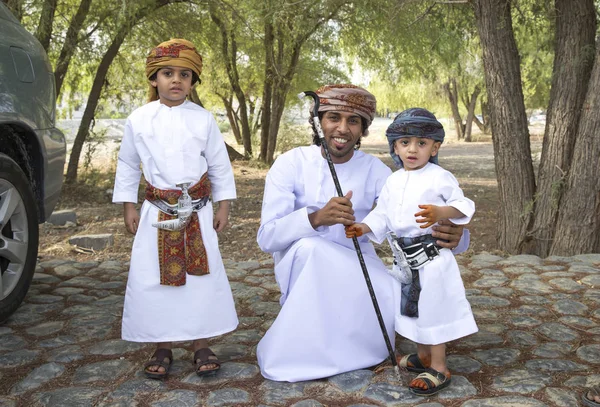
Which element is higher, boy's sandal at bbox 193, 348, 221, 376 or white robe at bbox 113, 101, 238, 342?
white robe at bbox 113, 101, 238, 342

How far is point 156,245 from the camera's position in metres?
3.45

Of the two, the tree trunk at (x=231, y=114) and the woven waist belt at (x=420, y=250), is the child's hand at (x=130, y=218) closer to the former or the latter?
the woven waist belt at (x=420, y=250)

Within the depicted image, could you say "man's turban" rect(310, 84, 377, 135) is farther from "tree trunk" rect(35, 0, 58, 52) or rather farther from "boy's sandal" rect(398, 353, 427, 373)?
"tree trunk" rect(35, 0, 58, 52)

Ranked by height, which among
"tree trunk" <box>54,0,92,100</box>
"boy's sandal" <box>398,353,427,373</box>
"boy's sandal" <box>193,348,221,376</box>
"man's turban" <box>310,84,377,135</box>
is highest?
"tree trunk" <box>54,0,92,100</box>

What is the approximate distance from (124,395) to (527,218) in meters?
4.34

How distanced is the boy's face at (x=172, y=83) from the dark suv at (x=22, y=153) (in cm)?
105

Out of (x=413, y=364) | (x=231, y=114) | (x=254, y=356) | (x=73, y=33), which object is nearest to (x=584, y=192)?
(x=413, y=364)

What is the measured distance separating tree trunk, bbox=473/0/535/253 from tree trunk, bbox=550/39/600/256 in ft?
1.23

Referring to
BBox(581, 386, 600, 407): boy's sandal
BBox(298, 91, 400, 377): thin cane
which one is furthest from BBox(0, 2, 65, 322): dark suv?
BBox(581, 386, 600, 407): boy's sandal

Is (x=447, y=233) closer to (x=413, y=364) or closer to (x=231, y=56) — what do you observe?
(x=413, y=364)

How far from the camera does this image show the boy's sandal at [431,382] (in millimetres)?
3115

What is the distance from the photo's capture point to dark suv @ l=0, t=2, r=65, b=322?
4012 millimetres

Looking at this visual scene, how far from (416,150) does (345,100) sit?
48 cm

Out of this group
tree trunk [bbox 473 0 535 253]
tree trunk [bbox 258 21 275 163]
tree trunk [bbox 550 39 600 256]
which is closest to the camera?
tree trunk [bbox 550 39 600 256]
